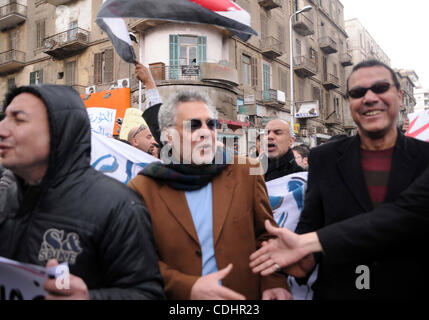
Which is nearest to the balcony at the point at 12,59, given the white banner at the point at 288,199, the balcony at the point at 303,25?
the balcony at the point at 303,25

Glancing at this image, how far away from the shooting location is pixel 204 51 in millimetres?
17453

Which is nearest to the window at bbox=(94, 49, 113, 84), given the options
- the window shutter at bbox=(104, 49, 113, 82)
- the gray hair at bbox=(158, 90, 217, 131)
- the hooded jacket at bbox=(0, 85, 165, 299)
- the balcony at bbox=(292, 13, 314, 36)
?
the window shutter at bbox=(104, 49, 113, 82)

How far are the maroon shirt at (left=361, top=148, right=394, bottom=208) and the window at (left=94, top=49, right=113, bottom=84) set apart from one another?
18.9 meters

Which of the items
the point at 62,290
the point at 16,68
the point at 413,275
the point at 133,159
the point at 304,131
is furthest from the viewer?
the point at 304,131

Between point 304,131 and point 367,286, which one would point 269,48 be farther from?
point 367,286

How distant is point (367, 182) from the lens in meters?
1.85

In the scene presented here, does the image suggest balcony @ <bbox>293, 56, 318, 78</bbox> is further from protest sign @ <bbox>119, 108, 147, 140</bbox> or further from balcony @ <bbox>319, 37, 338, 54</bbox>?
protest sign @ <bbox>119, 108, 147, 140</bbox>

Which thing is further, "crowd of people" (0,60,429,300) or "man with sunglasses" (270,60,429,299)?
"man with sunglasses" (270,60,429,299)

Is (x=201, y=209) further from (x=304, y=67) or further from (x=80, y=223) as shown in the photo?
(x=304, y=67)

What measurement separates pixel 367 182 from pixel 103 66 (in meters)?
19.8

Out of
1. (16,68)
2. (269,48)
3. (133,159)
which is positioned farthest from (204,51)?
(133,159)

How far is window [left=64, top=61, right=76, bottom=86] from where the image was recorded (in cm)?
2077

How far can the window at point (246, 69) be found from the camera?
2022 cm
